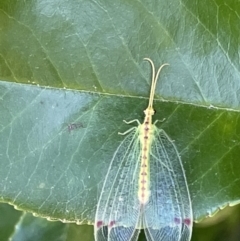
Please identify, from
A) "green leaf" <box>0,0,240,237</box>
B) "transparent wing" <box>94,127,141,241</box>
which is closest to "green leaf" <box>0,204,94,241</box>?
"transparent wing" <box>94,127,141,241</box>

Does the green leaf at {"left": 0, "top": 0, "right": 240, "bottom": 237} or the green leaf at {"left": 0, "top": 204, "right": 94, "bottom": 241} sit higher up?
the green leaf at {"left": 0, "top": 0, "right": 240, "bottom": 237}

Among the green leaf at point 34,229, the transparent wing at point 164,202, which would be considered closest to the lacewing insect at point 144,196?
the transparent wing at point 164,202

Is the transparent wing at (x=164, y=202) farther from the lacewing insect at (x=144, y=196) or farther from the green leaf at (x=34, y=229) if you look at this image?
the green leaf at (x=34, y=229)

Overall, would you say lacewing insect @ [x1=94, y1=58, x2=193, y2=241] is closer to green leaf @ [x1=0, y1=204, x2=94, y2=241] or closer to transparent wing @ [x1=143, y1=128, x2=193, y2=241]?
transparent wing @ [x1=143, y1=128, x2=193, y2=241]

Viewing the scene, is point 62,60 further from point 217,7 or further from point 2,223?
point 2,223

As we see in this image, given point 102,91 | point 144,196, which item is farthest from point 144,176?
point 102,91

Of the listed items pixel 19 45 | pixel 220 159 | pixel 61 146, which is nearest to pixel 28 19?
pixel 19 45

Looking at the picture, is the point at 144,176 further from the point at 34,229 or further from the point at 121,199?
the point at 34,229

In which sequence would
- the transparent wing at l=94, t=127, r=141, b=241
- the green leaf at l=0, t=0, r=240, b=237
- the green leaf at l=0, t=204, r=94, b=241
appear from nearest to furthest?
the green leaf at l=0, t=0, r=240, b=237 → the transparent wing at l=94, t=127, r=141, b=241 → the green leaf at l=0, t=204, r=94, b=241
